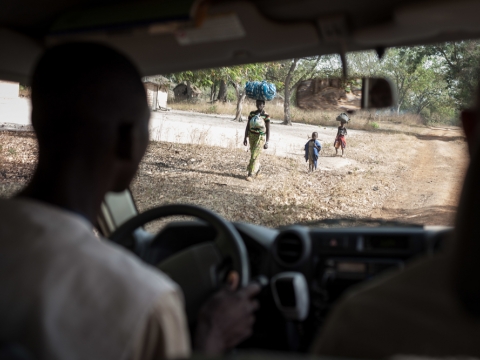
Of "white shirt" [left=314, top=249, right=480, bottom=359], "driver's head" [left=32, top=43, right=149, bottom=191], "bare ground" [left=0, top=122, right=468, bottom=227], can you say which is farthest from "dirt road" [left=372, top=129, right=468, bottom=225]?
"white shirt" [left=314, top=249, right=480, bottom=359]

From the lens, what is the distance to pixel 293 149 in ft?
48.5

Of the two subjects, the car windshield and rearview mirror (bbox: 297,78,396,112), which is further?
the car windshield

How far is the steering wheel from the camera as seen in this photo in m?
1.98

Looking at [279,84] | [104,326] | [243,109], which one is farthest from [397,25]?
[243,109]

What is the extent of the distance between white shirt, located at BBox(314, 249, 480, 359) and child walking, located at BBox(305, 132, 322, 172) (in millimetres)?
12354

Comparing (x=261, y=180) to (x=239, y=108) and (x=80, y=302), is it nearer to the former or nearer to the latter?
(x=239, y=108)

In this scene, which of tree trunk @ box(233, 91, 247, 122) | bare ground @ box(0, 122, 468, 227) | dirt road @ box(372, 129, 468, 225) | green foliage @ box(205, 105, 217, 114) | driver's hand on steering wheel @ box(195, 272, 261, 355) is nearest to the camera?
driver's hand on steering wheel @ box(195, 272, 261, 355)

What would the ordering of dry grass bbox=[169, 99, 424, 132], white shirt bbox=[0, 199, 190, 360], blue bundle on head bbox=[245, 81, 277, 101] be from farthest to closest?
dry grass bbox=[169, 99, 424, 132], blue bundle on head bbox=[245, 81, 277, 101], white shirt bbox=[0, 199, 190, 360]

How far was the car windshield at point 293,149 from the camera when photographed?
10.8 m

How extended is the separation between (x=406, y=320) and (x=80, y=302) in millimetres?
592

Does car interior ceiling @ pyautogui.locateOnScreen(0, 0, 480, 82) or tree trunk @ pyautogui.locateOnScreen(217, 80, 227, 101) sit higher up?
tree trunk @ pyautogui.locateOnScreen(217, 80, 227, 101)

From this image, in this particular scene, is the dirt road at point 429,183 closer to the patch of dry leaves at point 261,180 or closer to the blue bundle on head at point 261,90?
the patch of dry leaves at point 261,180

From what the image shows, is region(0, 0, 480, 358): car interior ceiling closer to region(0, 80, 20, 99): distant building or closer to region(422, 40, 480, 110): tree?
region(0, 80, 20, 99): distant building

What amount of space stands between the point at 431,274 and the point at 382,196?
12.4 meters
